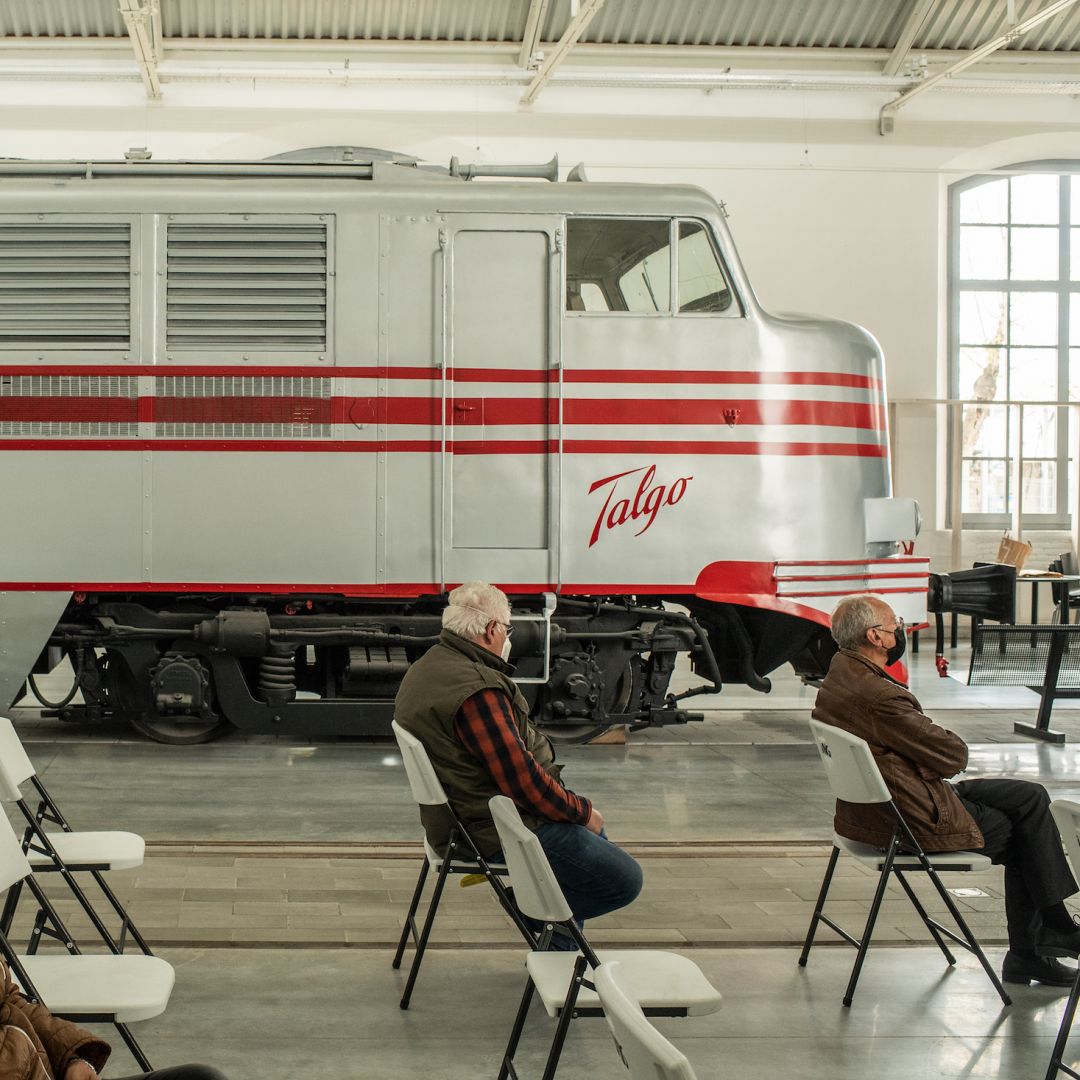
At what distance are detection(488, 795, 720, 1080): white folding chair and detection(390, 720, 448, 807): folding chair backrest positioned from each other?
0.56 meters

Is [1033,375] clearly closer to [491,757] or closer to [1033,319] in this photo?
[1033,319]

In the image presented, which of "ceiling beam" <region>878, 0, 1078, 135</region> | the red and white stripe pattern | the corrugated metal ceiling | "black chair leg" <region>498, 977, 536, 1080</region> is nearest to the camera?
"black chair leg" <region>498, 977, 536, 1080</region>

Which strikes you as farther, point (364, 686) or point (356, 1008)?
point (364, 686)

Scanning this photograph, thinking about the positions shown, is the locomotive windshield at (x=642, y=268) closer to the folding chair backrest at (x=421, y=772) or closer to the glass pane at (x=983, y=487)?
the folding chair backrest at (x=421, y=772)

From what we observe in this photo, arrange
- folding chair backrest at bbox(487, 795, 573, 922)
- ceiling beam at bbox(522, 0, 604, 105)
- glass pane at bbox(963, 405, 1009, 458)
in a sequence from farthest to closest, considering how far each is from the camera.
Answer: glass pane at bbox(963, 405, 1009, 458), ceiling beam at bbox(522, 0, 604, 105), folding chair backrest at bbox(487, 795, 573, 922)

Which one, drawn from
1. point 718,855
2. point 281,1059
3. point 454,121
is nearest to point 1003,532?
point 454,121

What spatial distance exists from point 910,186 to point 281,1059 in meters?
12.3

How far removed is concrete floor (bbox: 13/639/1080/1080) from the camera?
3.24m

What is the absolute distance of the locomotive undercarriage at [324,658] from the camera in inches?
274

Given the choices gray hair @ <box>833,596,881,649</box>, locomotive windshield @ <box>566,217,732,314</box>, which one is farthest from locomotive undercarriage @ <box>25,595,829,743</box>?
gray hair @ <box>833,596,881,649</box>

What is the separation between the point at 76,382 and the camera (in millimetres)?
6941

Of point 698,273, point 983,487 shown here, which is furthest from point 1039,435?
point 698,273

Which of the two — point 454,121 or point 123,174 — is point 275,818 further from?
point 454,121

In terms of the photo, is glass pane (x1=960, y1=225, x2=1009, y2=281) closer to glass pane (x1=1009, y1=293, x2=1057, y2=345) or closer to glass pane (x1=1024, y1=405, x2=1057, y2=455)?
glass pane (x1=1009, y1=293, x2=1057, y2=345)
